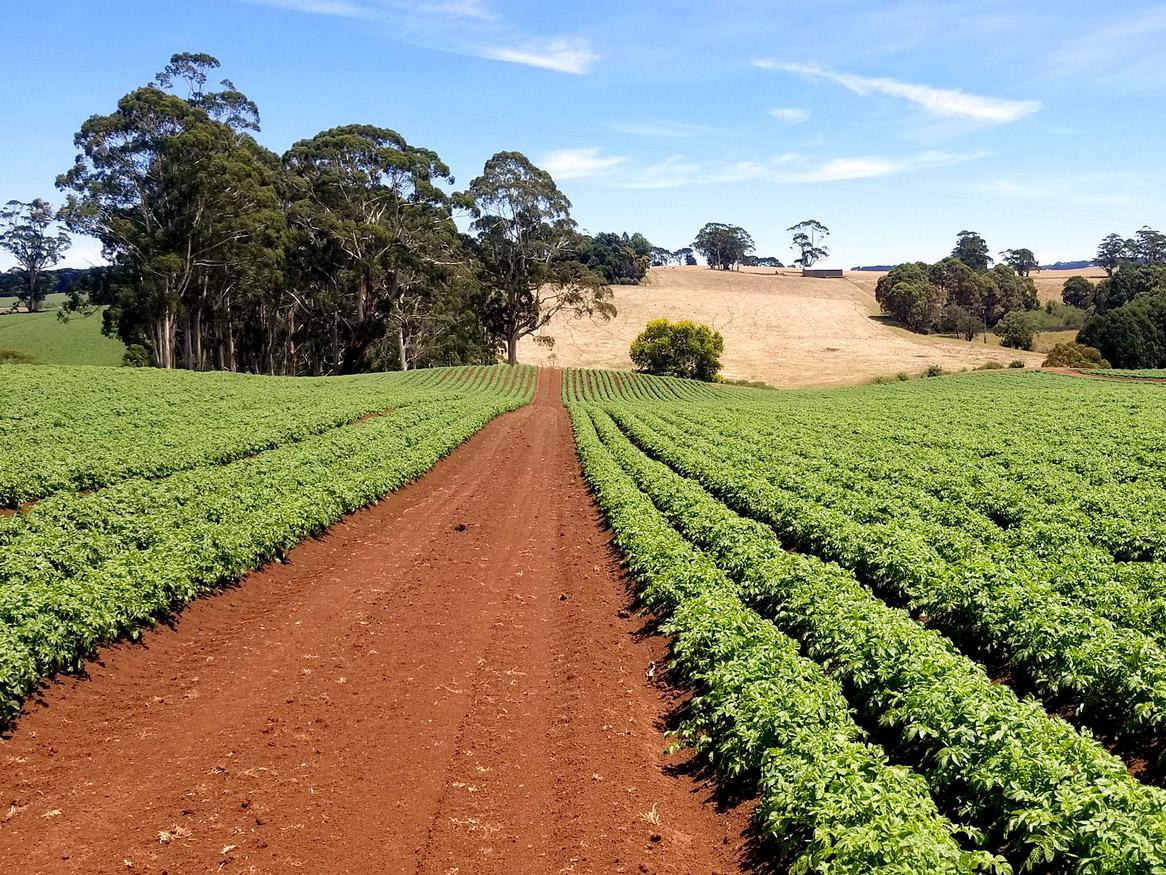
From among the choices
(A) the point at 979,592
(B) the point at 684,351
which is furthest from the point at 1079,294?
(A) the point at 979,592

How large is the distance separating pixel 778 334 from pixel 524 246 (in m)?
49.2

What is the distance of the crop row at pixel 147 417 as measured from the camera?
2130cm

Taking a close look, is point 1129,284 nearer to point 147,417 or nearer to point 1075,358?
point 1075,358

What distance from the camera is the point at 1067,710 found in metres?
9.26

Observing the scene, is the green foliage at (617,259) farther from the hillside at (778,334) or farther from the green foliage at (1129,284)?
the green foliage at (1129,284)

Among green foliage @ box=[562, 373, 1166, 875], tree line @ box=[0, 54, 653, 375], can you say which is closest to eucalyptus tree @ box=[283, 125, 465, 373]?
tree line @ box=[0, 54, 653, 375]

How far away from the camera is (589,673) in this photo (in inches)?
433

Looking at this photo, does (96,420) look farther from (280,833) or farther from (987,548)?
(987,548)

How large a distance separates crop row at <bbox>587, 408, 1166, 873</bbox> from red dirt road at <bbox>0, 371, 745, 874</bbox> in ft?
6.42

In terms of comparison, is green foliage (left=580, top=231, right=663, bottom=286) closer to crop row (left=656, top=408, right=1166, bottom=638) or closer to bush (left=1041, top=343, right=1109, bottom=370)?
bush (left=1041, top=343, right=1109, bottom=370)

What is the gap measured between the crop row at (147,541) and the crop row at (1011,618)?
10202 mm

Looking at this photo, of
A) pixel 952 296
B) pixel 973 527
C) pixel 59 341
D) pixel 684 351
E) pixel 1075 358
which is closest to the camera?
pixel 973 527

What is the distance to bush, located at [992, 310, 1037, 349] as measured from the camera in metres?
106

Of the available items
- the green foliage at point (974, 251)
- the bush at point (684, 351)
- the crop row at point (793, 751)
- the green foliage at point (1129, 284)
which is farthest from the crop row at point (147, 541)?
the green foliage at point (974, 251)
